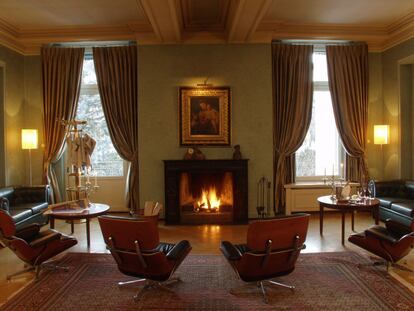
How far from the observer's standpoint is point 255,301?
11.8 feet

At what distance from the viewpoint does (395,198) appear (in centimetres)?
655

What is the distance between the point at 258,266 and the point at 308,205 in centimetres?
410

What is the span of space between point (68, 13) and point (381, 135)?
624cm

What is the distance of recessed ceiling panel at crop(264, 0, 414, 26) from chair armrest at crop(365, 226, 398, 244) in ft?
12.1

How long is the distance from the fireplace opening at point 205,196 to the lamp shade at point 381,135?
2.99 meters

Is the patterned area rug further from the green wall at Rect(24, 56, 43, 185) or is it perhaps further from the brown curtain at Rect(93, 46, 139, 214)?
the green wall at Rect(24, 56, 43, 185)

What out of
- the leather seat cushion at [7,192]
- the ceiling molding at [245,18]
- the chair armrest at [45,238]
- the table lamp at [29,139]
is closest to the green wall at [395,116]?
the ceiling molding at [245,18]

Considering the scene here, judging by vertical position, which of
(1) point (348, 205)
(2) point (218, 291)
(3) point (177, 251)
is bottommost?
(2) point (218, 291)

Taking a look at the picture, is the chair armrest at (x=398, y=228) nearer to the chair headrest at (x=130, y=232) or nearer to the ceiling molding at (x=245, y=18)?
the chair headrest at (x=130, y=232)

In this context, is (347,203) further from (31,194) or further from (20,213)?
(31,194)

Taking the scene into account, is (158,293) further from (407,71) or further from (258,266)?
(407,71)

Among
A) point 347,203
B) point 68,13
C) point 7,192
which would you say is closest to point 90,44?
point 68,13

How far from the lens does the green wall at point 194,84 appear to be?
6.92 meters

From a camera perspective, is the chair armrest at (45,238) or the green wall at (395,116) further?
the green wall at (395,116)
